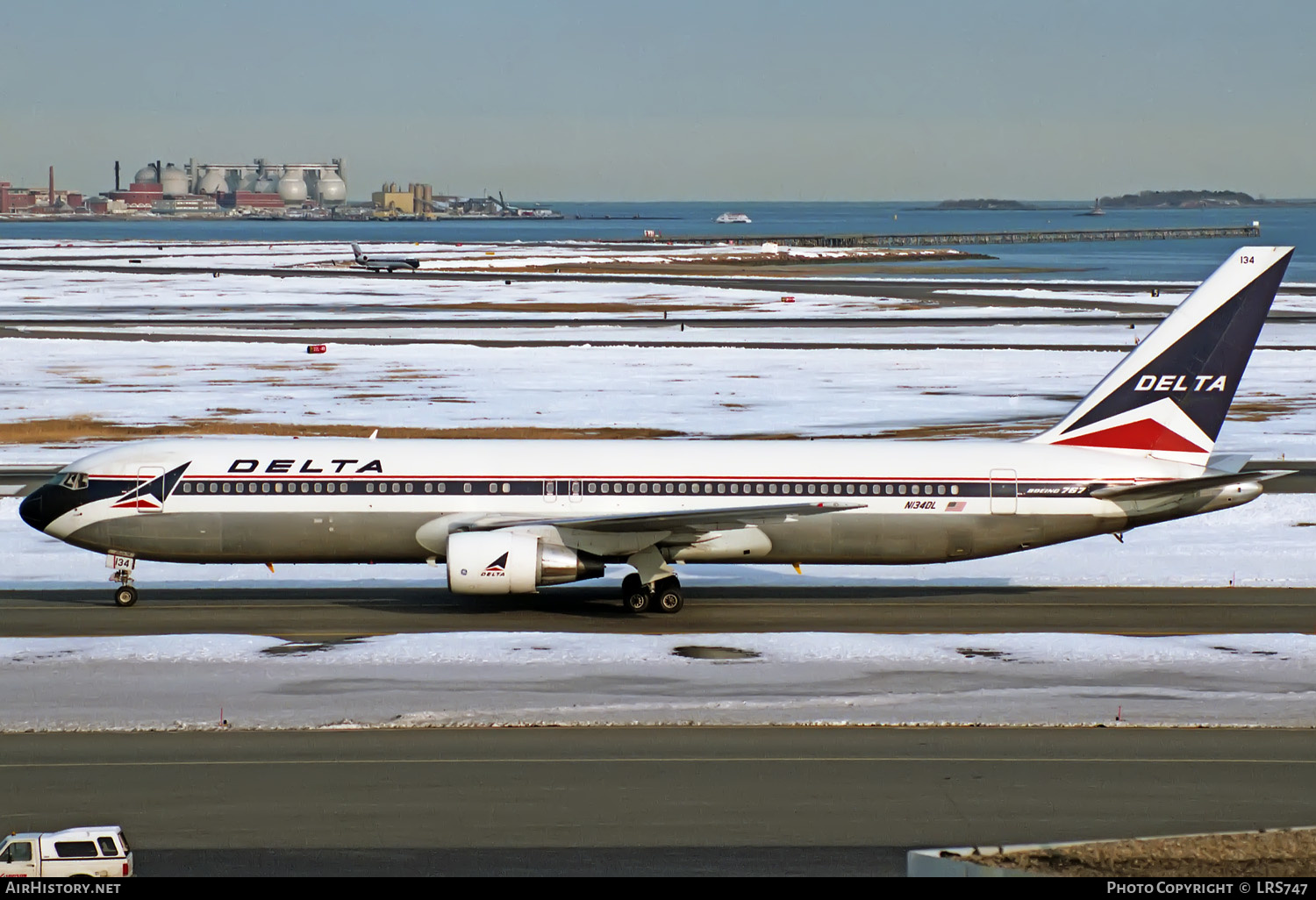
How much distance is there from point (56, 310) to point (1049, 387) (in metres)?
88.0

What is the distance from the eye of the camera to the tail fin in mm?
38188

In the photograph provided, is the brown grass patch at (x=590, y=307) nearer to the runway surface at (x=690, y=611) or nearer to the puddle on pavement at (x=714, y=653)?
the runway surface at (x=690, y=611)

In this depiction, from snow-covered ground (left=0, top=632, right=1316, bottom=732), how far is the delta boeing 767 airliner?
3.40 m

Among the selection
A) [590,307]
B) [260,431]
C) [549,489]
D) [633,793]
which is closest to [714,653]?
[549,489]

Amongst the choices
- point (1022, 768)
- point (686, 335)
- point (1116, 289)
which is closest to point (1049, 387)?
point (686, 335)

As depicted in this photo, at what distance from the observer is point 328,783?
77.1ft

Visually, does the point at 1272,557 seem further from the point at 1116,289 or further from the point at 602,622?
the point at 1116,289

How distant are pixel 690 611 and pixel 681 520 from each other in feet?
9.59

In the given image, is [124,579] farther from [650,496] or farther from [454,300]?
[454,300]

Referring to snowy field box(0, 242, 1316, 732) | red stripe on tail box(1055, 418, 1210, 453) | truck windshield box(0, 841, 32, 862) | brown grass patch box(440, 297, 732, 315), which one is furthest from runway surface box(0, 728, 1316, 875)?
brown grass patch box(440, 297, 732, 315)

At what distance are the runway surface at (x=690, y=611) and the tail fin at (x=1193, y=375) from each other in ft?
12.9

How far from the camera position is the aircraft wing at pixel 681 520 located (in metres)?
35.9

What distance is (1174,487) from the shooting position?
36.8 metres

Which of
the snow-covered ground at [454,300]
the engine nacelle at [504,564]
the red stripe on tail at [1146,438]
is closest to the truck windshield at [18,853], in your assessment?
the engine nacelle at [504,564]
